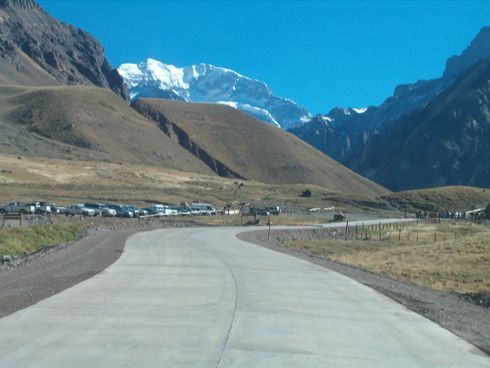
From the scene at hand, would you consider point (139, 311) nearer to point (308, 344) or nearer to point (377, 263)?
point (308, 344)

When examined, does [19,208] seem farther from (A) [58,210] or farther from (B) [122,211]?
(B) [122,211]

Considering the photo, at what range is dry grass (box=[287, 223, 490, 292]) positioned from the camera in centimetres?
2806

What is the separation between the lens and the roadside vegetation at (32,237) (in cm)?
2947

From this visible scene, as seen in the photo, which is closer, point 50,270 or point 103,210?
point 50,270

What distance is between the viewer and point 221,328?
36.7 feet

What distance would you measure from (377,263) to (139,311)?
2517 centimetres

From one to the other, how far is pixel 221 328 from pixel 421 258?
29.9m

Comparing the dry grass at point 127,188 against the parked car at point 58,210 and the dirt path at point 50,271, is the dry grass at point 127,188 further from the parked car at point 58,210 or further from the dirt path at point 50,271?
the dirt path at point 50,271

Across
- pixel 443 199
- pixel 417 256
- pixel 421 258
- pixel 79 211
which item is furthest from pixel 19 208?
pixel 443 199

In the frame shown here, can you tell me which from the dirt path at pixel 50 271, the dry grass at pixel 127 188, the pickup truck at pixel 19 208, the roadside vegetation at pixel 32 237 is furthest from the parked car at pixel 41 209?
the dirt path at pixel 50 271

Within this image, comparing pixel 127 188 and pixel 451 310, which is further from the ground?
pixel 127 188

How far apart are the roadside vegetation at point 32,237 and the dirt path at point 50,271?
137 centimetres

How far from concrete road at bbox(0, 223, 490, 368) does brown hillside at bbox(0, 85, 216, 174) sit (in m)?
122

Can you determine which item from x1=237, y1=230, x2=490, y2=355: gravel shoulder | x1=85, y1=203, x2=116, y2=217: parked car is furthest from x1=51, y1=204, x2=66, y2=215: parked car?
x1=237, y1=230, x2=490, y2=355: gravel shoulder
